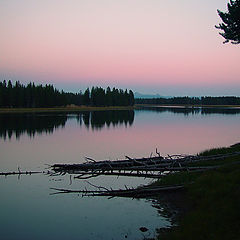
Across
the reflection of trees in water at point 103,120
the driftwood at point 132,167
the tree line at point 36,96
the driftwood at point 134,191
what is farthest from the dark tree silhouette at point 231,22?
the tree line at point 36,96

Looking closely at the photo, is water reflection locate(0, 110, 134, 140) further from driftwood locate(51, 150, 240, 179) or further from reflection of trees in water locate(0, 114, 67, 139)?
driftwood locate(51, 150, 240, 179)

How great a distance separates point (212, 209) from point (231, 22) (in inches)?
691

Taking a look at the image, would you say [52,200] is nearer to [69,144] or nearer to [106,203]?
[106,203]

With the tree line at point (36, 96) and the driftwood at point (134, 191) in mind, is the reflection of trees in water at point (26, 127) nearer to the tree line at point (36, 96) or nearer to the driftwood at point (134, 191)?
the driftwood at point (134, 191)

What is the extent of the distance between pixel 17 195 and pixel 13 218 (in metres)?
3.50

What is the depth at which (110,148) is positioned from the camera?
3338 centimetres

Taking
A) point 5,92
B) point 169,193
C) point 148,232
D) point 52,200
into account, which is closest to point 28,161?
point 52,200

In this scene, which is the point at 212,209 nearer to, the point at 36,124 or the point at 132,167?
the point at 132,167

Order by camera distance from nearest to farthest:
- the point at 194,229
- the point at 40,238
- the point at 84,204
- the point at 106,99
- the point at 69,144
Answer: the point at 194,229 < the point at 40,238 < the point at 84,204 < the point at 69,144 < the point at 106,99

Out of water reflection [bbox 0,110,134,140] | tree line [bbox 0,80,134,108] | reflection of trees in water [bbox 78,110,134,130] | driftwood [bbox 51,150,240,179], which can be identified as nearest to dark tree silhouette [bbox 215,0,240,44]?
driftwood [bbox 51,150,240,179]

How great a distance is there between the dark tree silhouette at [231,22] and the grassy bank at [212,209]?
12.7 m

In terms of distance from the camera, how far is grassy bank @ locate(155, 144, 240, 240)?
9.07 meters

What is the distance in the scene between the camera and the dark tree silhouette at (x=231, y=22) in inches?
875

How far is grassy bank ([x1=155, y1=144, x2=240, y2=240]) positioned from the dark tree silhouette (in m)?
12.7
